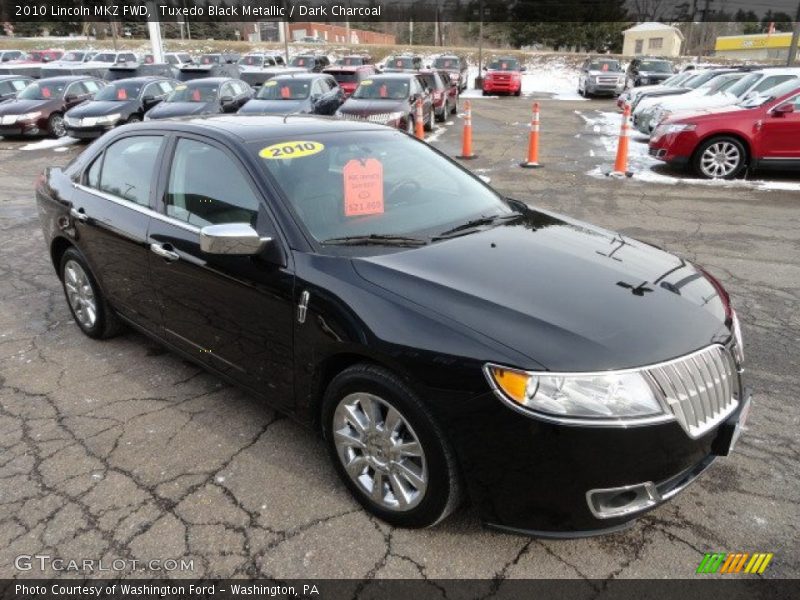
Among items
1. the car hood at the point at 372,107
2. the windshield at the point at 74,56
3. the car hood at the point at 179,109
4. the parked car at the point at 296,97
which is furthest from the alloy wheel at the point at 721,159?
the windshield at the point at 74,56

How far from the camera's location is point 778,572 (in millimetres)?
2367

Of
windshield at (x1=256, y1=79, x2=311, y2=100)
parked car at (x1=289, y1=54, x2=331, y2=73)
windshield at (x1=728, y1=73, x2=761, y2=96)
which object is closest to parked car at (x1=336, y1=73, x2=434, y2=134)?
windshield at (x1=256, y1=79, x2=311, y2=100)

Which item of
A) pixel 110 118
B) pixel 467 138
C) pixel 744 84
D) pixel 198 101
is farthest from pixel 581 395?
pixel 110 118

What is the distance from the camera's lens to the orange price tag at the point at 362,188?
122 inches

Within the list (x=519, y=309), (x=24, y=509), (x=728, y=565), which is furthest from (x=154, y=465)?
(x=728, y=565)

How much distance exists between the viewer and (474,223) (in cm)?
328

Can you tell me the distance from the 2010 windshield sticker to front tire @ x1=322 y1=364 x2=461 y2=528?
1.26 metres

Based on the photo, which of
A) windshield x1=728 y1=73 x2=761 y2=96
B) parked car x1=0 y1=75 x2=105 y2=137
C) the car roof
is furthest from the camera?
parked car x1=0 y1=75 x2=105 y2=137

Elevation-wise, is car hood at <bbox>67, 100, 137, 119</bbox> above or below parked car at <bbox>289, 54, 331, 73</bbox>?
below

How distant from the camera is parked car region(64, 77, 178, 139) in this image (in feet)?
46.9

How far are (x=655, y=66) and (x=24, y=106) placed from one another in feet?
82.9

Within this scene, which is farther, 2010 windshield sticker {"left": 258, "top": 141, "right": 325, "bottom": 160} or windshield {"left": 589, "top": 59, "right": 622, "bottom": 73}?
windshield {"left": 589, "top": 59, "right": 622, "bottom": 73}

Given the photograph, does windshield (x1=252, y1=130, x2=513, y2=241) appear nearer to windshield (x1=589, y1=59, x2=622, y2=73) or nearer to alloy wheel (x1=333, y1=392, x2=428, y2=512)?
alloy wheel (x1=333, y1=392, x2=428, y2=512)

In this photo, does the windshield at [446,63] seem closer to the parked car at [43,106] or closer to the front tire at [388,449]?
the parked car at [43,106]
